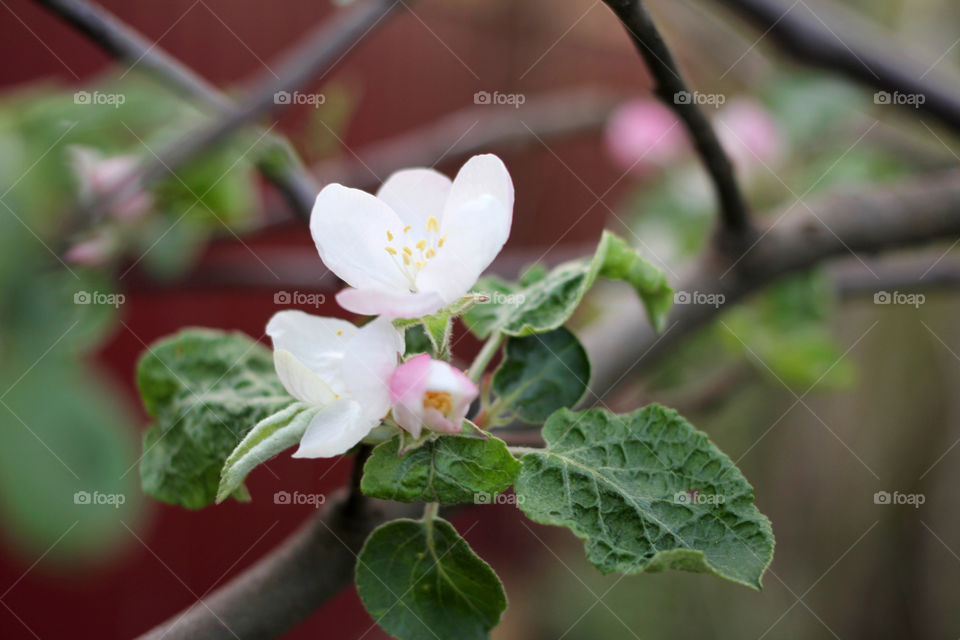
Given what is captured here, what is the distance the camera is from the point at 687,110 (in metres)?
0.51

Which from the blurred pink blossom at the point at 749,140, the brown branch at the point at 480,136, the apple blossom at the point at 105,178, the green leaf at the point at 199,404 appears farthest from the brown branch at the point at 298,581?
the blurred pink blossom at the point at 749,140

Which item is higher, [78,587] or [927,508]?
[927,508]

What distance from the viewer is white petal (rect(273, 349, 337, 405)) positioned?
35cm

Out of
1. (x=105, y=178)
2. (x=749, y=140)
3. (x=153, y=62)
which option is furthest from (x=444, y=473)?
(x=749, y=140)

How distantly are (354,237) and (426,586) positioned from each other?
178mm

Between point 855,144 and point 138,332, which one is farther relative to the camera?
point 138,332

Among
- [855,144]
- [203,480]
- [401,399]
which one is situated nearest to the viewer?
[401,399]

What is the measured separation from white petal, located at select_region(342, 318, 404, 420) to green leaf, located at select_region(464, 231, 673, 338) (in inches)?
3.2

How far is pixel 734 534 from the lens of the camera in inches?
13.8

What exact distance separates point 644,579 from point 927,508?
835 mm

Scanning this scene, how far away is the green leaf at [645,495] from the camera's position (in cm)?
35

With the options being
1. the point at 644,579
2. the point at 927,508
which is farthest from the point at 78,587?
the point at 927,508

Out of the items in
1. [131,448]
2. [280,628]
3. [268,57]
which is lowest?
[280,628]

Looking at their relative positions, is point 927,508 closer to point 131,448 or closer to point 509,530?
point 509,530
